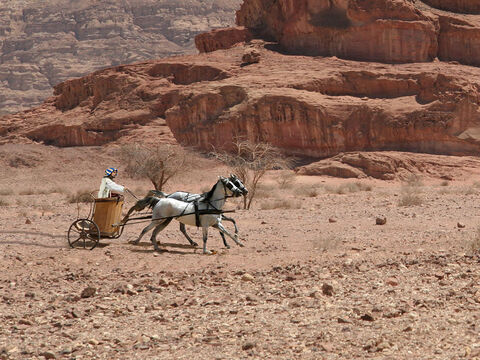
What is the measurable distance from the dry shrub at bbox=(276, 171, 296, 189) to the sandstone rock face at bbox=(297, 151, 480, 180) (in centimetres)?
96

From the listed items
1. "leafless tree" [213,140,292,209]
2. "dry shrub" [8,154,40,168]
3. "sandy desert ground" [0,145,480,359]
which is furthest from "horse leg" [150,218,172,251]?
"dry shrub" [8,154,40,168]

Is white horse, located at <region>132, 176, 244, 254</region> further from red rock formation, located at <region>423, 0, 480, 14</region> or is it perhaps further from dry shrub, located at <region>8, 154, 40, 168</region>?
red rock formation, located at <region>423, 0, 480, 14</region>

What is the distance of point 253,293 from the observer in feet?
26.6

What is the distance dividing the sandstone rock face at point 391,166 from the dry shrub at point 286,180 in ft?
3.14

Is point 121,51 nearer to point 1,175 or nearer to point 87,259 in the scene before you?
point 1,175

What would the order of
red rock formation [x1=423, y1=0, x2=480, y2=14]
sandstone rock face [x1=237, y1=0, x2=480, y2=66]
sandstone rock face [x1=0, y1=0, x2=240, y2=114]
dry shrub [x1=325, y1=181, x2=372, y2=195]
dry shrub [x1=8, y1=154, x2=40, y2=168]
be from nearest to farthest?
dry shrub [x1=325, y1=181, x2=372, y2=195]
dry shrub [x1=8, y1=154, x2=40, y2=168]
sandstone rock face [x1=237, y1=0, x2=480, y2=66]
red rock formation [x1=423, y1=0, x2=480, y2=14]
sandstone rock face [x1=0, y1=0, x2=240, y2=114]

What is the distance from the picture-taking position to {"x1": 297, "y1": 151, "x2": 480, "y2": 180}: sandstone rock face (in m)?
33.7

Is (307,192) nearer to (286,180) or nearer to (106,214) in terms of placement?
(286,180)

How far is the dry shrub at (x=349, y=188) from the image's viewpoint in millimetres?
28311

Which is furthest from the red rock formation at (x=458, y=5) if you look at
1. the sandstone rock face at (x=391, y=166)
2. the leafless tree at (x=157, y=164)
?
the leafless tree at (x=157, y=164)

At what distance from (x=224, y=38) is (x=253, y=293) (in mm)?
44857

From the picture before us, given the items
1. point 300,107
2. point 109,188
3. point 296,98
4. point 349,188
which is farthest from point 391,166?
point 109,188

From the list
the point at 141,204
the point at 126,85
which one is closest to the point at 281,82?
the point at 126,85

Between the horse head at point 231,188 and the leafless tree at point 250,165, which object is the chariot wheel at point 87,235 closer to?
the horse head at point 231,188
